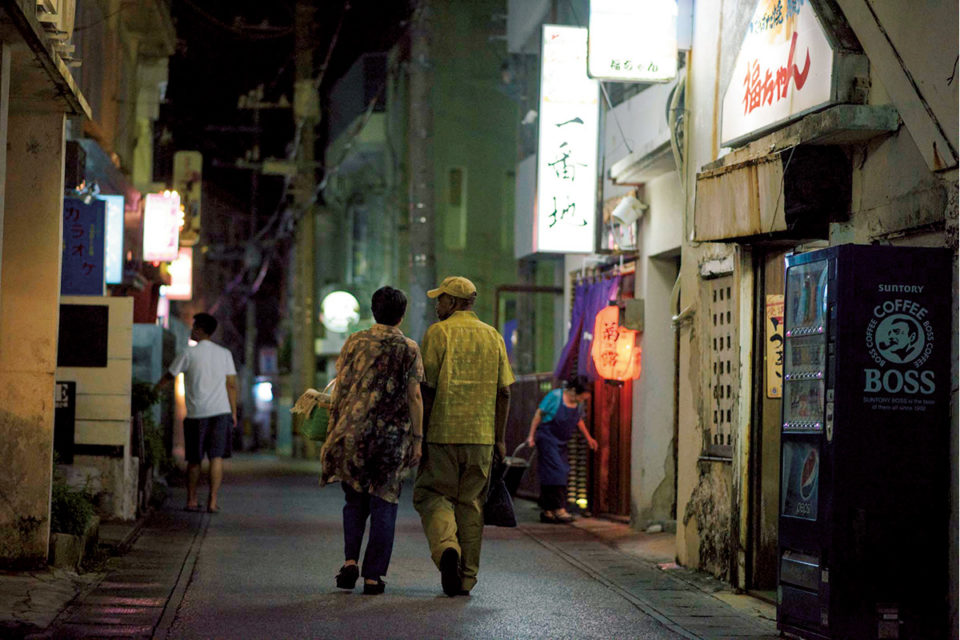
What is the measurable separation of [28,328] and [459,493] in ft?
10.6

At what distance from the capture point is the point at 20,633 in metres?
7.15

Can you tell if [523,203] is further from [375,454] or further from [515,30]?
[375,454]

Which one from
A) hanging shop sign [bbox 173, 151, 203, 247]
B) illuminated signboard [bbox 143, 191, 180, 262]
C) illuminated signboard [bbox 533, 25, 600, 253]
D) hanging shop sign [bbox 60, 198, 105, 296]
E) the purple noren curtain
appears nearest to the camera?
hanging shop sign [bbox 60, 198, 105, 296]

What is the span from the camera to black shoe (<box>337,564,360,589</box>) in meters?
9.16

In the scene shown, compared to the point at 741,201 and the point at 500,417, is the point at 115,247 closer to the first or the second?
the point at 500,417

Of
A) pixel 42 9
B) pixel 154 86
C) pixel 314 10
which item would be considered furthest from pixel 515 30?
pixel 42 9

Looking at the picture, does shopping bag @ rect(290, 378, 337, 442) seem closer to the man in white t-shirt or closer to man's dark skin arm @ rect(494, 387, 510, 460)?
man's dark skin arm @ rect(494, 387, 510, 460)

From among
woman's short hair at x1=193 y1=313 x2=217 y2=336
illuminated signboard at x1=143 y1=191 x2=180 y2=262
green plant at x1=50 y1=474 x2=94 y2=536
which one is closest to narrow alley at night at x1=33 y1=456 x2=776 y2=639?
green plant at x1=50 y1=474 x2=94 y2=536

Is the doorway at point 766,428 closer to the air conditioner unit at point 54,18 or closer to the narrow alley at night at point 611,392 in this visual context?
the narrow alley at night at point 611,392

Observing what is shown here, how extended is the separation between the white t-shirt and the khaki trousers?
5.67 meters

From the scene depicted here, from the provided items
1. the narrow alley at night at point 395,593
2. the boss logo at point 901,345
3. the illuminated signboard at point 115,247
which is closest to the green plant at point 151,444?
the narrow alley at night at point 395,593

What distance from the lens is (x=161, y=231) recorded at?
76.1 ft

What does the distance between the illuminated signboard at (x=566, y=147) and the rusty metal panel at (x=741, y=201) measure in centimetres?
637

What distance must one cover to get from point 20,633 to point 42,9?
4105 mm
